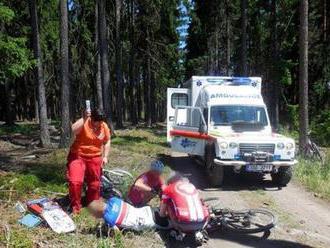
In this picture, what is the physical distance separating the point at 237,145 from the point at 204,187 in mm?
1373

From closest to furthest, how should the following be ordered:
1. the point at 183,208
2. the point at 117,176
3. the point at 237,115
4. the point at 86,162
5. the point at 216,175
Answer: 1. the point at 183,208
2. the point at 86,162
3. the point at 117,176
4. the point at 216,175
5. the point at 237,115

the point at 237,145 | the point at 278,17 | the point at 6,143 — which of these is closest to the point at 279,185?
the point at 237,145

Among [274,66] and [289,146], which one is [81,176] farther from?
[274,66]

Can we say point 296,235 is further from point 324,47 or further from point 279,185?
point 324,47

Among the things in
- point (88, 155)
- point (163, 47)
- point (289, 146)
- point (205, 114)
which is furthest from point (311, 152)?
point (163, 47)

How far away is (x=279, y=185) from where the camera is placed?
47.0ft

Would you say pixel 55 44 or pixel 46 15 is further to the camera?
pixel 55 44

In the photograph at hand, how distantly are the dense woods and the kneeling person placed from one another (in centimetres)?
1210

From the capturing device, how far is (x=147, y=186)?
945 cm

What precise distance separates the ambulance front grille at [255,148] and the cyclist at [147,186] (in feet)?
14.6

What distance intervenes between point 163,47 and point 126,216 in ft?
121

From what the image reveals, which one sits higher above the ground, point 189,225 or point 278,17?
point 278,17

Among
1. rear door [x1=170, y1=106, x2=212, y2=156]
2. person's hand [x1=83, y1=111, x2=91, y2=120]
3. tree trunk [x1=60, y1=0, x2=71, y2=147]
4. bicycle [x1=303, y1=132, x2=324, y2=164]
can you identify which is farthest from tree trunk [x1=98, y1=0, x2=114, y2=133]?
person's hand [x1=83, y1=111, x2=91, y2=120]

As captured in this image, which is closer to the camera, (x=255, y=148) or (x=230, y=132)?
(x=255, y=148)
